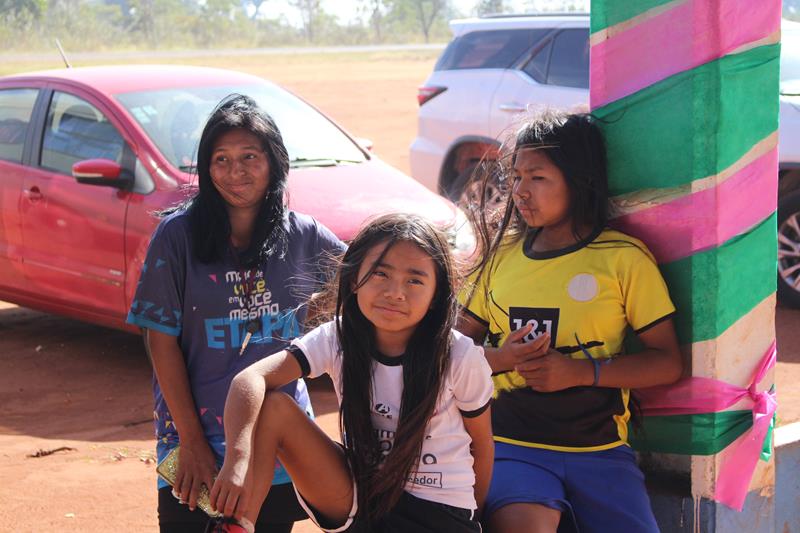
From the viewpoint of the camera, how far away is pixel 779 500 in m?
3.64

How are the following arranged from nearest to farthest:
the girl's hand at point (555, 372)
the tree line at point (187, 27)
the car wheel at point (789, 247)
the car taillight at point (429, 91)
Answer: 1. the girl's hand at point (555, 372)
2. the car wheel at point (789, 247)
3. the car taillight at point (429, 91)
4. the tree line at point (187, 27)

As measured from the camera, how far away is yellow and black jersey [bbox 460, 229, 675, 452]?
10.1 ft

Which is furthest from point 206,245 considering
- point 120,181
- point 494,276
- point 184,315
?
point 120,181

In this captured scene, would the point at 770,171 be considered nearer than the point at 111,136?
Yes

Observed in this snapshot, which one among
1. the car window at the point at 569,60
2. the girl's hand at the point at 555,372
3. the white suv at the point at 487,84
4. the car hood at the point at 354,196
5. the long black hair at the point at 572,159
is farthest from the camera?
the white suv at the point at 487,84

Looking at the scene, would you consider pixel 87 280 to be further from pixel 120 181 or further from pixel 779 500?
pixel 779 500

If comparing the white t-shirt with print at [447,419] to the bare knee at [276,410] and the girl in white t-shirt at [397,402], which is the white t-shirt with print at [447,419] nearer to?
the girl in white t-shirt at [397,402]

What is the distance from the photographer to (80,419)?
5.84 meters

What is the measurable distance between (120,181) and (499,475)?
373 cm

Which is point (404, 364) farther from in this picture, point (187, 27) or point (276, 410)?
point (187, 27)

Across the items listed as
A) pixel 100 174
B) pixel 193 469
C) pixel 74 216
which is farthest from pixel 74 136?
pixel 193 469

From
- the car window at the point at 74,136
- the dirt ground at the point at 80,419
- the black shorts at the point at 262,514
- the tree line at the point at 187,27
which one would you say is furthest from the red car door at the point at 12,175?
the tree line at the point at 187,27

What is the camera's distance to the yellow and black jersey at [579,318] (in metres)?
3.07

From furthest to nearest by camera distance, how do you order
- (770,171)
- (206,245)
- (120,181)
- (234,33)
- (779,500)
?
(234,33) → (120,181) → (779,500) → (770,171) → (206,245)
